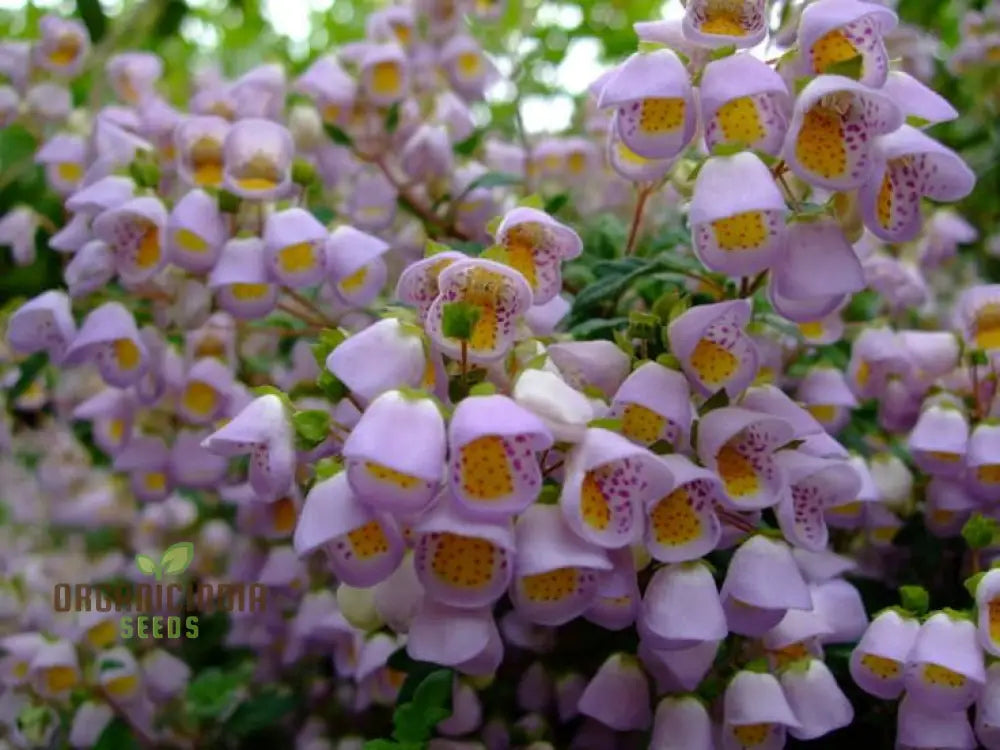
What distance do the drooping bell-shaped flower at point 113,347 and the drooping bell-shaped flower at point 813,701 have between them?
2.12 ft

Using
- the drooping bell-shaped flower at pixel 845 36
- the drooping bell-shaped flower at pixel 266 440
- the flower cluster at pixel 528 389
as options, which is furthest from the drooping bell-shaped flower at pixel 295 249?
the drooping bell-shaped flower at pixel 845 36

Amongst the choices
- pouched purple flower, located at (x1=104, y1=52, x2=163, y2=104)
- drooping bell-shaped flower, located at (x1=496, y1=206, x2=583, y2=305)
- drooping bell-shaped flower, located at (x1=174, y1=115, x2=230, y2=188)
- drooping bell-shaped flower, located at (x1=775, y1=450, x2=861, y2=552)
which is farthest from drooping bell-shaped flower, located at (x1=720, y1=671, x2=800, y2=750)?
pouched purple flower, located at (x1=104, y1=52, x2=163, y2=104)

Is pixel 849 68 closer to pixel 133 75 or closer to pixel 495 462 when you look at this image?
pixel 495 462

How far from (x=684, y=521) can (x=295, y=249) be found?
1.43 ft

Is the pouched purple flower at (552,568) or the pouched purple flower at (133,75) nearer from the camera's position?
the pouched purple flower at (552,568)

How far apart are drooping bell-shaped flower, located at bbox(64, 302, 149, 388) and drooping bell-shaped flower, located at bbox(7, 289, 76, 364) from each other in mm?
17

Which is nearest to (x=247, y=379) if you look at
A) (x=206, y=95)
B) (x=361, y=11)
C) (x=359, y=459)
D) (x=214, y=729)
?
(x=206, y=95)

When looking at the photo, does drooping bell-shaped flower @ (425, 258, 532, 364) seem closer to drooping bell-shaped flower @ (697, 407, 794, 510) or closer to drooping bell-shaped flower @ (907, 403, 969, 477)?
drooping bell-shaped flower @ (697, 407, 794, 510)

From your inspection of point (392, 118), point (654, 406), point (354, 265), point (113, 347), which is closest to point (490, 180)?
point (392, 118)

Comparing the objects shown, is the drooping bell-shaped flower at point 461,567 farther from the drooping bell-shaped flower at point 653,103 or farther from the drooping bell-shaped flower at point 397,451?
the drooping bell-shaped flower at point 653,103

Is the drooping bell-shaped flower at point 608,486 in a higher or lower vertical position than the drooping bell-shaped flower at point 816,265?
lower

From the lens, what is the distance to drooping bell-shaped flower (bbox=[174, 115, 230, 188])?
1.05 m

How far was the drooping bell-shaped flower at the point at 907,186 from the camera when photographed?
2.44 feet

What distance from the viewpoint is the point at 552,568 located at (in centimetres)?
65
